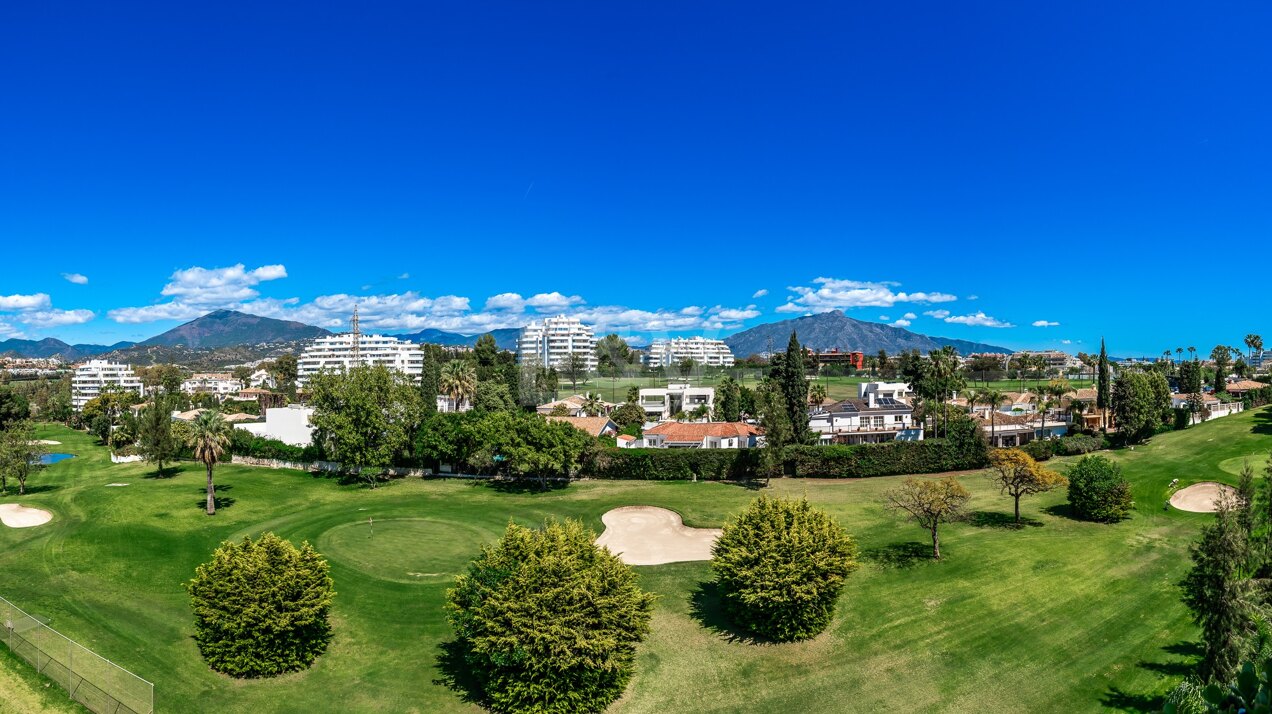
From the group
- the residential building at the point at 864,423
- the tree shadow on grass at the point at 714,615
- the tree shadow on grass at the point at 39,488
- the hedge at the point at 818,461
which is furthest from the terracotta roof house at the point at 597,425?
the tree shadow on grass at the point at 39,488

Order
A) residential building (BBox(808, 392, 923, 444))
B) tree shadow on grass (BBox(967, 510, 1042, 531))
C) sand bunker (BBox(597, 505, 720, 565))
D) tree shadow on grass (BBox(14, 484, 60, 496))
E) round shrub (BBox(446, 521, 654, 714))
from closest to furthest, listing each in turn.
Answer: round shrub (BBox(446, 521, 654, 714))
sand bunker (BBox(597, 505, 720, 565))
tree shadow on grass (BBox(967, 510, 1042, 531))
tree shadow on grass (BBox(14, 484, 60, 496))
residential building (BBox(808, 392, 923, 444))

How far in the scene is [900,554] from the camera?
37.8 m

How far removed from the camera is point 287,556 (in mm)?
26609

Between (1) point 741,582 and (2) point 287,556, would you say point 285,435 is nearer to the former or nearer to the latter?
(2) point 287,556

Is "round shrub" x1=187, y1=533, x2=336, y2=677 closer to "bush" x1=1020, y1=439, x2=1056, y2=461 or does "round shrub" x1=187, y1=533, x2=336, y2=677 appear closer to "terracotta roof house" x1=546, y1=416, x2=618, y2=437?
"terracotta roof house" x1=546, y1=416, x2=618, y2=437

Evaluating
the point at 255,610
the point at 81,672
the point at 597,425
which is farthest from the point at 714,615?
the point at 597,425

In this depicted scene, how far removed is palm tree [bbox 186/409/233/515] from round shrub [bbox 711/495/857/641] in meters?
39.2

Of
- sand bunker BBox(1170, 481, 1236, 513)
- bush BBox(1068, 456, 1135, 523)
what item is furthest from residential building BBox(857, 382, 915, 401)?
bush BBox(1068, 456, 1135, 523)

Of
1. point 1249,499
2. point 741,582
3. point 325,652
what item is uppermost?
point 1249,499

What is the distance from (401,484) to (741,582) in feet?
142

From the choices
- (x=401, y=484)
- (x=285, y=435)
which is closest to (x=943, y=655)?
(x=401, y=484)

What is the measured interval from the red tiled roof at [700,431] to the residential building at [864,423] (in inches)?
471

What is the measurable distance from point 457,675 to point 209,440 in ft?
111

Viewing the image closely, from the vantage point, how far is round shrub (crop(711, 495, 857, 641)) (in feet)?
92.3
